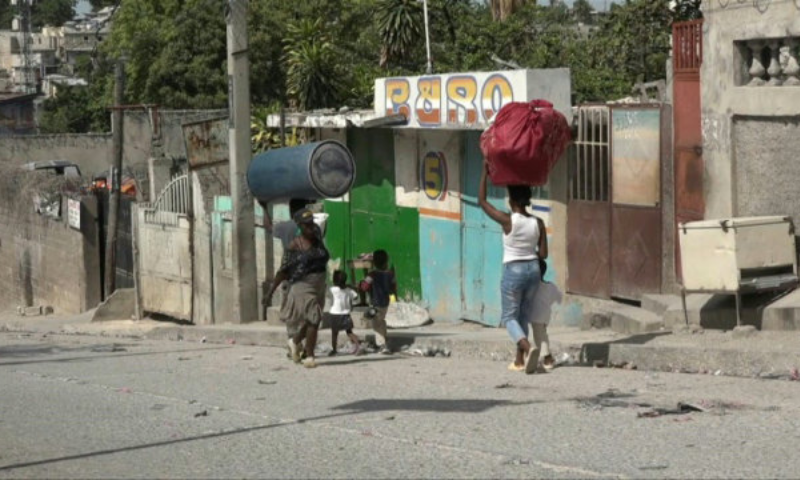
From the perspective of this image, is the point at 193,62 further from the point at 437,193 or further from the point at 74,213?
the point at 437,193

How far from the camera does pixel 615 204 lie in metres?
15.1

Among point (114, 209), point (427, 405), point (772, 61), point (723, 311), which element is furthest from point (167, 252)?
point (427, 405)

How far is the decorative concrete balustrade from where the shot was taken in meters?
12.6

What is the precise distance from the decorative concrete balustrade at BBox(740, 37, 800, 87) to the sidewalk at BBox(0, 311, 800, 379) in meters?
2.47

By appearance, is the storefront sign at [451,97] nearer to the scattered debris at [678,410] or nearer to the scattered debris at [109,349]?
the scattered debris at [109,349]

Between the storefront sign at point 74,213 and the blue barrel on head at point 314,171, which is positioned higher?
the blue barrel on head at point 314,171

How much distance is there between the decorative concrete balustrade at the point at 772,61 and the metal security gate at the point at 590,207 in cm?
Result: 225

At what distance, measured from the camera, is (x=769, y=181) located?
42.5 feet

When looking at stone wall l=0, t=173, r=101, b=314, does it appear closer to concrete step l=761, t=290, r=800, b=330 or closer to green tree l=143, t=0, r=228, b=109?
green tree l=143, t=0, r=228, b=109

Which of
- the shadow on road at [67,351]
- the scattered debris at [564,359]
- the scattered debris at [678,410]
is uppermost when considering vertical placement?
the scattered debris at [678,410]

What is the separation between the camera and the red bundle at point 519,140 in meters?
12.9

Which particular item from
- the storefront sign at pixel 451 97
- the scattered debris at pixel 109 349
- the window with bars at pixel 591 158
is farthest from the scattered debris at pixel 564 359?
the scattered debris at pixel 109 349

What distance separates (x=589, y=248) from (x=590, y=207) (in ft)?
1.58

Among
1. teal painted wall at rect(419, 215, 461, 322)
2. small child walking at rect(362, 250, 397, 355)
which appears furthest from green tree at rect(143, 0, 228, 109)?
small child walking at rect(362, 250, 397, 355)
